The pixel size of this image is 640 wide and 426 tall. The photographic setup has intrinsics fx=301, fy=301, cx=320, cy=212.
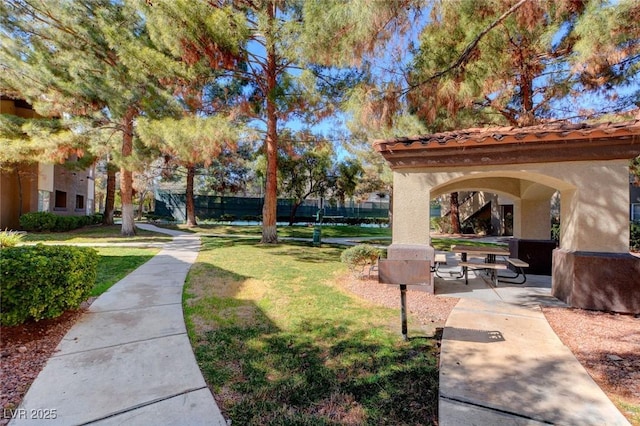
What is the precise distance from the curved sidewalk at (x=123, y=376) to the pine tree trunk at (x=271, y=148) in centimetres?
790

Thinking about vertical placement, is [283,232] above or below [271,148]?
below

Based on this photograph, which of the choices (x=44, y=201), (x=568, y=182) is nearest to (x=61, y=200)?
(x=44, y=201)

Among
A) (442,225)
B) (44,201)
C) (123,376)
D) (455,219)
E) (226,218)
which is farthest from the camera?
(226,218)

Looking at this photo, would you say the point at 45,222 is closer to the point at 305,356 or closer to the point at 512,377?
the point at 305,356

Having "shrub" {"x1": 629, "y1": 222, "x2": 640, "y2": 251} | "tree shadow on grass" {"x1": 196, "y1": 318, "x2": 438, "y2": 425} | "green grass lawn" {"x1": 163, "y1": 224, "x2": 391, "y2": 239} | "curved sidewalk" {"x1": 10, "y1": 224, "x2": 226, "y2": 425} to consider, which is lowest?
"tree shadow on grass" {"x1": 196, "y1": 318, "x2": 438, "y2": 425}

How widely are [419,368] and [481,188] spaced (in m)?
6.23

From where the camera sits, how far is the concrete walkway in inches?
94.9

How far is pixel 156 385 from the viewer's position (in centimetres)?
268

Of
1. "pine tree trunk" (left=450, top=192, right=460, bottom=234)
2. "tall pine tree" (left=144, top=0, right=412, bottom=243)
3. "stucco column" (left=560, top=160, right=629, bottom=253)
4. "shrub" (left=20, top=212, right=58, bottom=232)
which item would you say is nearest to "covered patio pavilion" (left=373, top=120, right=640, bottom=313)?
"stucco column" (left=560, top=160, right=629, bottom=253)

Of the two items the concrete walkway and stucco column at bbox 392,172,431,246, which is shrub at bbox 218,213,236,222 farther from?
the concrete walkway

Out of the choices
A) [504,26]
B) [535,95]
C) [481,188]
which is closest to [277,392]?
[481,188]

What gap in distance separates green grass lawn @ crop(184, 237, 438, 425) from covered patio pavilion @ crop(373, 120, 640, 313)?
2190mm

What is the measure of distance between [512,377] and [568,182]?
13.3 feet

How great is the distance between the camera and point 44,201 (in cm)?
1661
